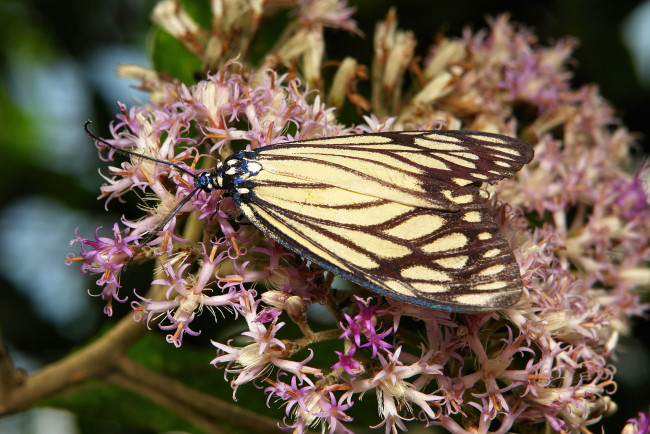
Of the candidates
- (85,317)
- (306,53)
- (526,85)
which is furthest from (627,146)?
(85,317)

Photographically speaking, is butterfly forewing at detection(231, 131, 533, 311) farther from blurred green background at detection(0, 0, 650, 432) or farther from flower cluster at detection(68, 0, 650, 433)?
blurred green background at detection(0, 0, 650, 432)

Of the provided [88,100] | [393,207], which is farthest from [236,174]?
[88,100]

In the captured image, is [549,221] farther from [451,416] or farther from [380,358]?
[380,358]

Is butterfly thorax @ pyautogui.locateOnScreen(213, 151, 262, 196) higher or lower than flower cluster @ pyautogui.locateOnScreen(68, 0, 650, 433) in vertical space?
higher

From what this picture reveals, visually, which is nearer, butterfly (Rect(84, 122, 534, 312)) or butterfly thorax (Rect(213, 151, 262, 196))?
butterfly (Rect(84, 122, 534, 312))

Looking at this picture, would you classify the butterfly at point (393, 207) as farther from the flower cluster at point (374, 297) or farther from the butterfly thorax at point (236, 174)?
the flower cluster at point (374, 297)

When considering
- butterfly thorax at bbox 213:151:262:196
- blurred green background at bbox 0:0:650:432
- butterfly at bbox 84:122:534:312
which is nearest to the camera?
butterfly at bbox 84:122:534:312

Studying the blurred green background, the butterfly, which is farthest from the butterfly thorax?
the blurred green background
